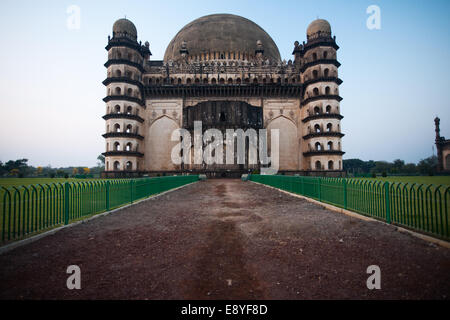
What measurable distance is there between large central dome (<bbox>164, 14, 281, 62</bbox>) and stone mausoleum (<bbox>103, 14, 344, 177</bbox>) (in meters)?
0.20

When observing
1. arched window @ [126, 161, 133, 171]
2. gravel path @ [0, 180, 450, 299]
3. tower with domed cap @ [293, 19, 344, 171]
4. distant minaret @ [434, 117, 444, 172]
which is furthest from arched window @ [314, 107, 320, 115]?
gravel path @ [0, 180, 450, 299]

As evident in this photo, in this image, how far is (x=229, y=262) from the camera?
3.39 m

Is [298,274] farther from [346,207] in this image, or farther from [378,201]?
[346,207]

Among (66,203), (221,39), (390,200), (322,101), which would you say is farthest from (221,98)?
(390,200)

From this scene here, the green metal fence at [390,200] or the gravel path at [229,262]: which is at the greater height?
the green metal fence at [390,200]

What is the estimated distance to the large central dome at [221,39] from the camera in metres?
39.2

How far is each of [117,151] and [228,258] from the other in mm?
30831

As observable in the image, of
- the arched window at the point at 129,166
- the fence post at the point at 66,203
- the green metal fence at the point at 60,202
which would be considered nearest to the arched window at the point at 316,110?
the arched window at the point at 129,166

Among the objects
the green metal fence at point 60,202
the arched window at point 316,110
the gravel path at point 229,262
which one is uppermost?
the arched window at point 316,110

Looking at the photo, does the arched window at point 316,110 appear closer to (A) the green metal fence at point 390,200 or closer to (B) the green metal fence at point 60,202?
(A) the green metal fence at point 390,200

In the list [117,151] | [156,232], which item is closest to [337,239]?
[156,232]

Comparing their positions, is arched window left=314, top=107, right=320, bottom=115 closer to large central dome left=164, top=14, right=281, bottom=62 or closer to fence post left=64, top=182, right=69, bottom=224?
large central dome left=164, top=14, right=281, bottom=62

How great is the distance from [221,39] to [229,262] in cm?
4282

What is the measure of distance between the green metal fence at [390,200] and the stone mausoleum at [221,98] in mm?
23180
